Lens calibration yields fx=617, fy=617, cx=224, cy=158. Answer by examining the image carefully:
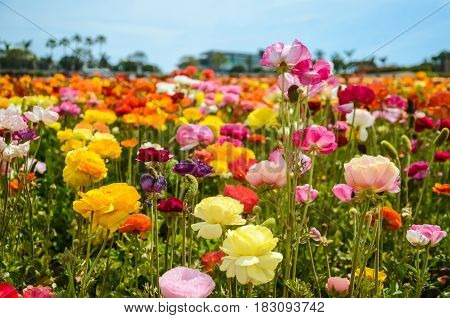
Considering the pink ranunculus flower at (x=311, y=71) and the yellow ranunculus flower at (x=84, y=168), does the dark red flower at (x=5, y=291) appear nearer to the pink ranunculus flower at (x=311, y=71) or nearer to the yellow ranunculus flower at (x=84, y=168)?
the yellow ranunculus flower at (x=84, y=168)

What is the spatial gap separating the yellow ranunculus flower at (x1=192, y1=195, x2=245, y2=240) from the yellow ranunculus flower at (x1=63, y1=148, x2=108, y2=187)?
1.33 ft

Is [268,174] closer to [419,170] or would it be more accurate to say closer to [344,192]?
[344,192]

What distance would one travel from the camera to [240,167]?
1.54m

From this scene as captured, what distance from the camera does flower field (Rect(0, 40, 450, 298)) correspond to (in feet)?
3.46

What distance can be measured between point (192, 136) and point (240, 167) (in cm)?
40

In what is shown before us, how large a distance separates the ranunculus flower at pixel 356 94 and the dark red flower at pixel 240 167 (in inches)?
20.9

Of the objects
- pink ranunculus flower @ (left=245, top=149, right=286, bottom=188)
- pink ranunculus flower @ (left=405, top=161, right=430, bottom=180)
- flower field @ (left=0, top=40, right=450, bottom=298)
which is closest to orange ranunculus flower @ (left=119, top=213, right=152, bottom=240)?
flower field @ (left=0, top=40, right=450, bottom=298)

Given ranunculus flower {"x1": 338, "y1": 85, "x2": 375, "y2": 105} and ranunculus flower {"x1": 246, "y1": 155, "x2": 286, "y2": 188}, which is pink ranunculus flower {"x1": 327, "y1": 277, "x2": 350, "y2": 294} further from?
ranunculus flower {"x1": 338, "y1": 85, "x2": 375, "y2": 105}

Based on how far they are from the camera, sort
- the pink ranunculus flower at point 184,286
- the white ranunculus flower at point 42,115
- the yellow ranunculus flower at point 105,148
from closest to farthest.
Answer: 1. the pink ranunculus flower at point 184,286
2. the yellow ranunculus flower at point 105,148
3. the white ranunculus flower at point 42,115

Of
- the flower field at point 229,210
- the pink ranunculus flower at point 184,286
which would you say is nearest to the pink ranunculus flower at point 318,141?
the flower field at point 229,210

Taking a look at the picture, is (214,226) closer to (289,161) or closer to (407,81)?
(289,161)

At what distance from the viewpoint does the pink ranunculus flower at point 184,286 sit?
0.88 meters
